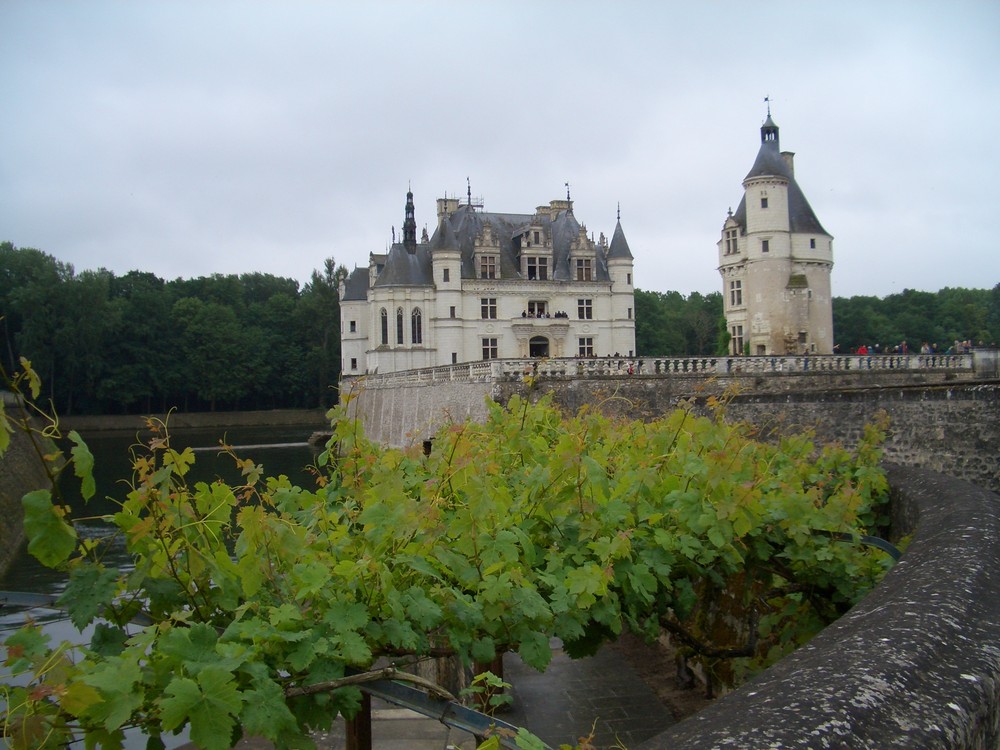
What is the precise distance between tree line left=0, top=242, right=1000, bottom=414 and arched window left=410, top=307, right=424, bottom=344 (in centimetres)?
1436

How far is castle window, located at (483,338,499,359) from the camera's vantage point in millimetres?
44594

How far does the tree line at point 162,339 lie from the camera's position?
2087 inches

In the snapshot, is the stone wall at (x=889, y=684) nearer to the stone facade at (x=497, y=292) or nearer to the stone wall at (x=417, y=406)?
the stone wall at (x=417, y=406)

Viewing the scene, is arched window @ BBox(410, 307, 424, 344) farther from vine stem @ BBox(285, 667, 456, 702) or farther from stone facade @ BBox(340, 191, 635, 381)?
vine stem @ BBox(285, 667, 456, 702)

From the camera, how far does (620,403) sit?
22.2m

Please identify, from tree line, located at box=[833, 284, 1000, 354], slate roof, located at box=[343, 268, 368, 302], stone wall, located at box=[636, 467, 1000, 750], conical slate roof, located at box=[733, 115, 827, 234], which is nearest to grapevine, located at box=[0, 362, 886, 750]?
stone wall, located at box=[636, 467, 1000, 750]

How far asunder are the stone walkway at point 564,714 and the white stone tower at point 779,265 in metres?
31.7

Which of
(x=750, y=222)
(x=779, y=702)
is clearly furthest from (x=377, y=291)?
(x=779, y=702)

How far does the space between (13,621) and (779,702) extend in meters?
16.8

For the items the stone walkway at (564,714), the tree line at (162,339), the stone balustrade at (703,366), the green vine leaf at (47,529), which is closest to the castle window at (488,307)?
the stone balustrade at (703,366)

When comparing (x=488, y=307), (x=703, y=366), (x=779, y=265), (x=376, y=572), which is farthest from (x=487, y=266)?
(x=376, y=572)

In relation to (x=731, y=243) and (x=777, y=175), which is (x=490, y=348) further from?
(x=777, y=175)

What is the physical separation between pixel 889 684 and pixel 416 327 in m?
42.4

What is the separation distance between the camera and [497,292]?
44688mm
